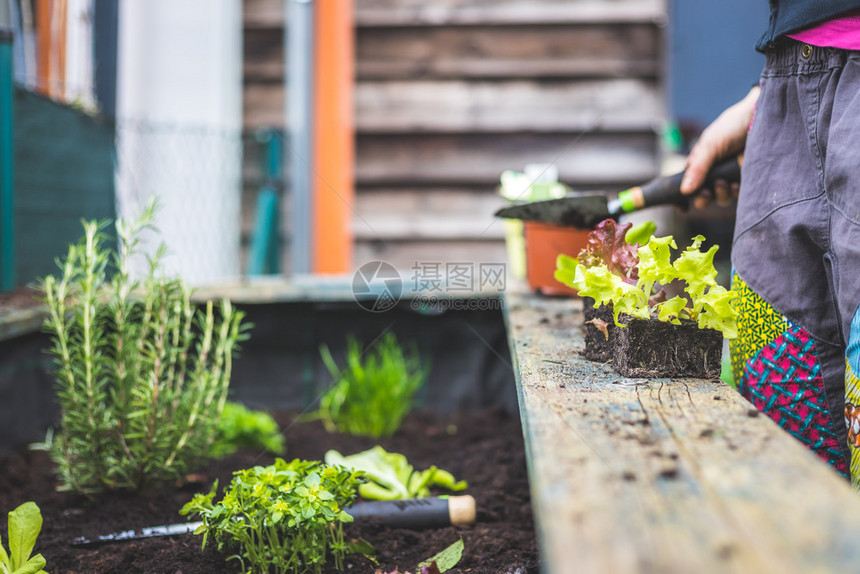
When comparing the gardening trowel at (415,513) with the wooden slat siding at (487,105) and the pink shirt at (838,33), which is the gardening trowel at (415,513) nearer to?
the pink shirt at (838,33)

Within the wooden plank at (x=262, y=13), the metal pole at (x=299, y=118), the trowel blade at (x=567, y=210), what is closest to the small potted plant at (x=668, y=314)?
the trowel blade at (x=567, y=210)

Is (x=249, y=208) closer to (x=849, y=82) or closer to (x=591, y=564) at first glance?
(x=849, y=82)

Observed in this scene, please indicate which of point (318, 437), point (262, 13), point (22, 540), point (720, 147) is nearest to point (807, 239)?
point (720, 147)

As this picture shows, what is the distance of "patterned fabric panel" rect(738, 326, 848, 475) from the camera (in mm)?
1226

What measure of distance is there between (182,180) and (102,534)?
226 cm

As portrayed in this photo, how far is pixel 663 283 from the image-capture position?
114cm

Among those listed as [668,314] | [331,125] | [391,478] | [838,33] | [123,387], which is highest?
[331,125]

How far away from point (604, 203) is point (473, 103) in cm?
228

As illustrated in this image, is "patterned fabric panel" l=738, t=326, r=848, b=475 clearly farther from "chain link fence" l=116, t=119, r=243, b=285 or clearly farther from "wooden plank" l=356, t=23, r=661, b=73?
"wooden plank" l=356, t=23, r=661, b=73

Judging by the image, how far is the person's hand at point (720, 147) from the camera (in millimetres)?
1503

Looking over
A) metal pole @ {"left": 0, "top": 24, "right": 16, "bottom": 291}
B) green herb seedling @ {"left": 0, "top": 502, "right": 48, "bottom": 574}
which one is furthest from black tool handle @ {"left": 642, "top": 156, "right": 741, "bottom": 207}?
metal pole @ {"left": 0, "top": 24, "right": 16, "bottom": 291}

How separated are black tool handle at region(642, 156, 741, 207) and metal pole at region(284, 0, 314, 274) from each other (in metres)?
2.19

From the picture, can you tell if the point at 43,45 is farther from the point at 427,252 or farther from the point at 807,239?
the point at 807,239

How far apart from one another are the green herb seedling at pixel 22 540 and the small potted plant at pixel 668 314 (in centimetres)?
101
